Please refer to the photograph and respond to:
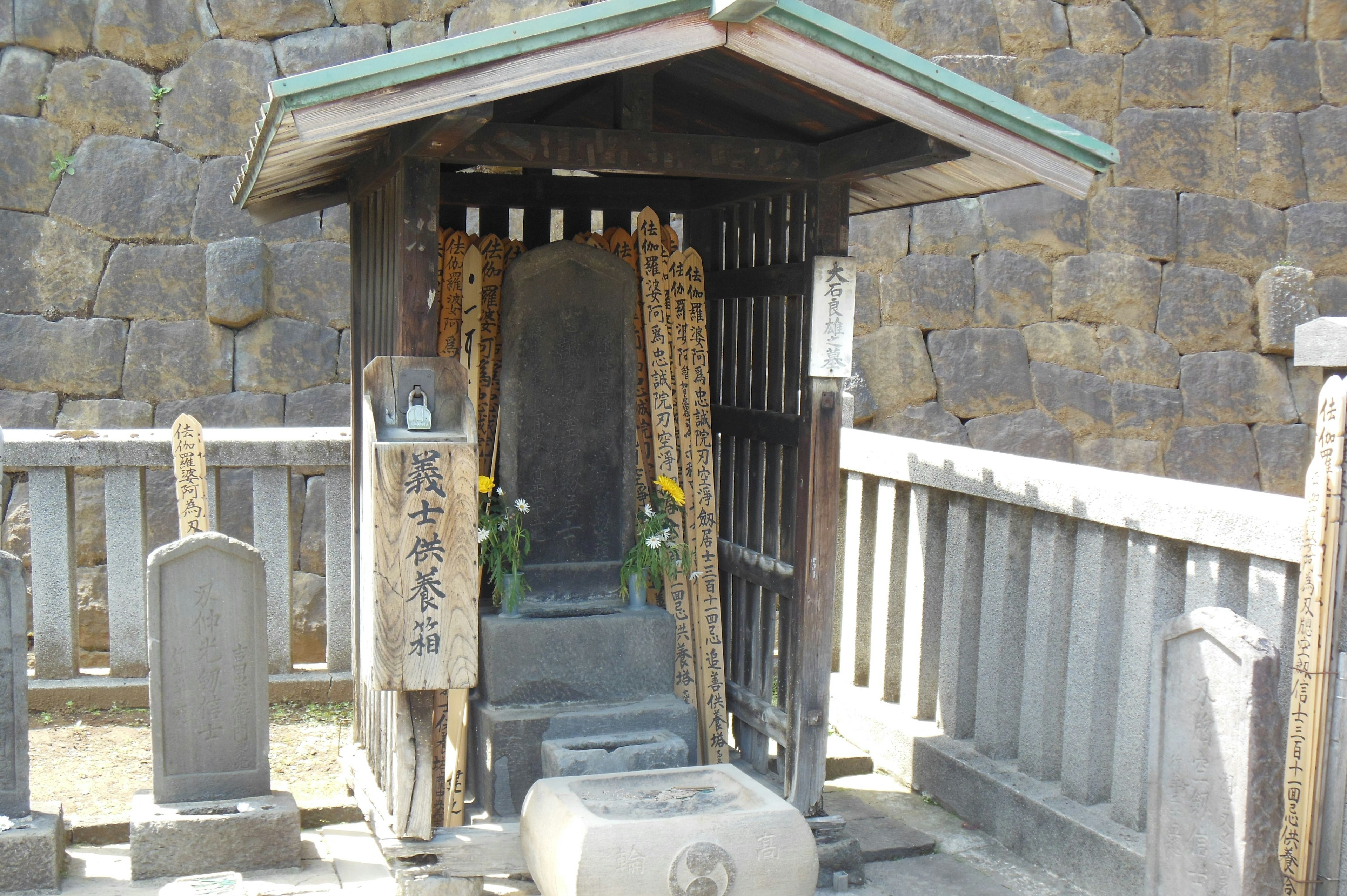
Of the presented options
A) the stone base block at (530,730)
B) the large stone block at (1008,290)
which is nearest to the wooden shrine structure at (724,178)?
the stone base block at (530,730)

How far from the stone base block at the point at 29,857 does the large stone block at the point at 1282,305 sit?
27.1 ft

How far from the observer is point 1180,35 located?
8.37 meters

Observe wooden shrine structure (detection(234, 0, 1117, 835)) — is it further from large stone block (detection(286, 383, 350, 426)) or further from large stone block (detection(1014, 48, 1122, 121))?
large stone block (detection(1014, 48, 1122, 121))

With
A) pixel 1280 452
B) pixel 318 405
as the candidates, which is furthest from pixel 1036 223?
pixel 318 405

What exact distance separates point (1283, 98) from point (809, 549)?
6.60 m

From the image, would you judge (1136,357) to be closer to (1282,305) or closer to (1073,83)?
(1282,305)

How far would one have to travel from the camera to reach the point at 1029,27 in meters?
8.10

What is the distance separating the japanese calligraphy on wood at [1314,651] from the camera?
300 cm

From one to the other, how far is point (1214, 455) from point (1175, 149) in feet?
7.51

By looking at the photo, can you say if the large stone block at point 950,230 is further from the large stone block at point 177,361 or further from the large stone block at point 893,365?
the large stone block at point 177,361

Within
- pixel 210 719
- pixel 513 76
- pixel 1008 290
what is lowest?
pixel 210 719

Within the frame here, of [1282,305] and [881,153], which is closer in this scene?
[881,153]

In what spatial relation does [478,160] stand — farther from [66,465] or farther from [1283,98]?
[1283,98]

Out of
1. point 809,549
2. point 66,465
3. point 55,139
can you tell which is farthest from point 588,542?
point 55,139
